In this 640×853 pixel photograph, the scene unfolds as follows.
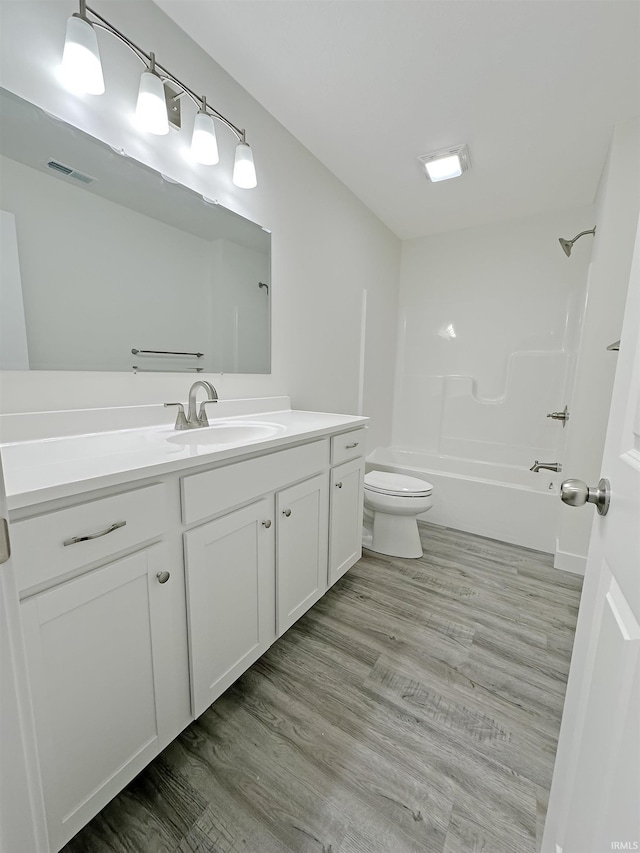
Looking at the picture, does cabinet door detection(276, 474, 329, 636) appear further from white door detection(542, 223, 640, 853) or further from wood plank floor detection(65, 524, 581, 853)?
white door detection(542, 223, 640, 853)

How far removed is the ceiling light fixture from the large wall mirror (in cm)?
114

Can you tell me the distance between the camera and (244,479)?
1.09 meters

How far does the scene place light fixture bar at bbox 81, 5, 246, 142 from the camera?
1.05 m

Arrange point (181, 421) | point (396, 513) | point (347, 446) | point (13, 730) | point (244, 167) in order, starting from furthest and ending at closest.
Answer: point (396, 513)
point (347, 446)
point (244, 167)
point (181, 421)
point (13, 730)

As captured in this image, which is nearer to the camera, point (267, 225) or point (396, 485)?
point (267, 225)

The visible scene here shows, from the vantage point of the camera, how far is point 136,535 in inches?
32.0

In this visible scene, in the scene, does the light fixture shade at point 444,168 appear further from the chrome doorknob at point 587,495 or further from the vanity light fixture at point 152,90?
the chrome doorknob at point 587,495

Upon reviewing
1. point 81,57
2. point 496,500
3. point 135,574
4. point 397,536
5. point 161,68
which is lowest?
point 397,536

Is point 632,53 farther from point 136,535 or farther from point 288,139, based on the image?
Answer: point 136,535

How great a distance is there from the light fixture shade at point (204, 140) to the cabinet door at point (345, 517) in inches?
53.5

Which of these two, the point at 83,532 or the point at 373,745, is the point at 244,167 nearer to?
the point at 83,532

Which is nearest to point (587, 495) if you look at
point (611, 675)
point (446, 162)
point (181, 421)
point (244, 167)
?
point (611, 675)

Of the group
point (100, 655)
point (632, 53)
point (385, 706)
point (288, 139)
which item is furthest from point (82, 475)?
point (632, 53)

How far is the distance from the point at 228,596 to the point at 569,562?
6.75 ft
